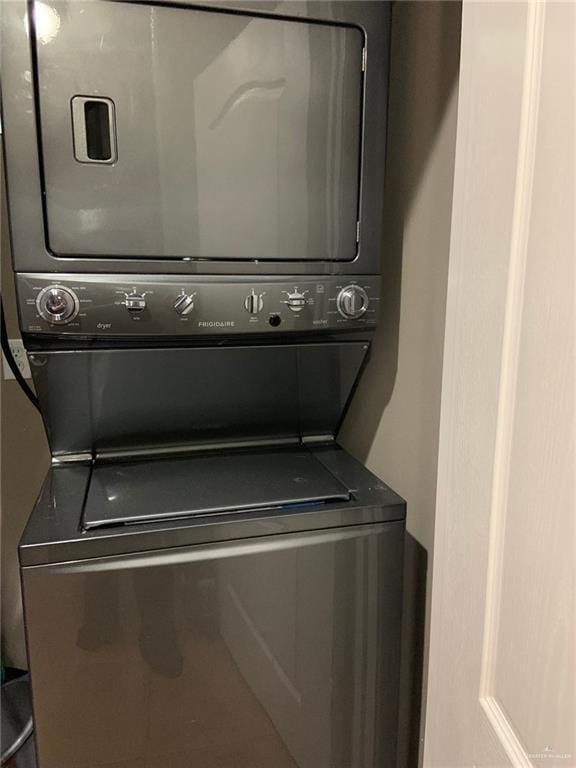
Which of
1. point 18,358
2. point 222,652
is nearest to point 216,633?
point 222,652

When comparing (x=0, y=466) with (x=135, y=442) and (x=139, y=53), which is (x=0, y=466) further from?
(x=139, y=53)

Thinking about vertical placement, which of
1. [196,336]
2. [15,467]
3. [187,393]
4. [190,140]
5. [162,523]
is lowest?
[15,467]

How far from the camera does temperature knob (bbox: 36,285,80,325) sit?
40.9 inches

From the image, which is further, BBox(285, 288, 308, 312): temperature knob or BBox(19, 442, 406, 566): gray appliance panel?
BBox(285, 288, 308, 312): temperature knob

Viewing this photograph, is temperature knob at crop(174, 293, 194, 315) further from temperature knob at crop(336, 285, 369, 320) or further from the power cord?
the power cord

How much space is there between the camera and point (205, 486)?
116cm

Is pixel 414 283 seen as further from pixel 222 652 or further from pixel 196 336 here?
pixel 222 652

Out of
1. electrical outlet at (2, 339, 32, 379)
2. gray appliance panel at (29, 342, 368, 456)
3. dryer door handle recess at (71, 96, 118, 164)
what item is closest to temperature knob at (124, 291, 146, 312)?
gray appliance panel at (29, 342, 368, 456)

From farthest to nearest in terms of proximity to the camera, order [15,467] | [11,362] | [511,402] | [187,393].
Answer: [15,467] < [11,362] < [187,393] < [511,402]

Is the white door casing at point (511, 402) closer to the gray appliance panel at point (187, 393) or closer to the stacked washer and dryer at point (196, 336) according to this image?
the stacked washer and dryer at point (196, 336)

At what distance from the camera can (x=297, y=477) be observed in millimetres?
1206

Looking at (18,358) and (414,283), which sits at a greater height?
(414,283)

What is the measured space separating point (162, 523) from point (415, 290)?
634mm

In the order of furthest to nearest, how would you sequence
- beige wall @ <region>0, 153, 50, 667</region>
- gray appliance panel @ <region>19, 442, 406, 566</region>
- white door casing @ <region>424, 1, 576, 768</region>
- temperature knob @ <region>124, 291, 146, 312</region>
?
beige wall @ <region>0, 153, 50, 667</region>
temperature knob @ <region>124, 291, 146, 312</region>
gray appliance panel @ <region>19, 442, 406, 566</region>
white door casing @ <region>424, 1, 576, 768</region>
